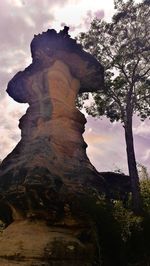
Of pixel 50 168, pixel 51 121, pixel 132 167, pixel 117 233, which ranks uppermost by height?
pixel 51 121

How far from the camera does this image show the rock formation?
12.9m

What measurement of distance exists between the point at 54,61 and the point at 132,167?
23.4ft

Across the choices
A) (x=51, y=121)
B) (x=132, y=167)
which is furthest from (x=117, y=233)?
(x=132, y=167)

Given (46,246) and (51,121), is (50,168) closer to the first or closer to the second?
(51,121)

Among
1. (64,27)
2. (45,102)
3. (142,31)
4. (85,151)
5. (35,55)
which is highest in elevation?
(142,31)

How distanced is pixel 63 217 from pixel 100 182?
2.40 metres

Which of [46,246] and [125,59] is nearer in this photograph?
[46,246]

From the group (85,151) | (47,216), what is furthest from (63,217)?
(85,151)

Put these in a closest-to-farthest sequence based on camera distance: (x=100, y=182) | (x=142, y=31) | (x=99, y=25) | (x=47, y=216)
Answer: (x=47, y=216)
(x=100, y=182)
(x=142, y=31)
(x=99, y=25)

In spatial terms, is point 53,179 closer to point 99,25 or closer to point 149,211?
point 149,211

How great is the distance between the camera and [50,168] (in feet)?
47.4

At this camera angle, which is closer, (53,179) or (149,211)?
(53,179)

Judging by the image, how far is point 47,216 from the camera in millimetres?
13742

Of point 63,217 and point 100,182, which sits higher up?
point 100,182
